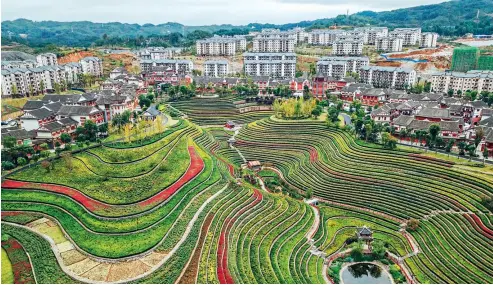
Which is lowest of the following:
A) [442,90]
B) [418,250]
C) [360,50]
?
[418,250]

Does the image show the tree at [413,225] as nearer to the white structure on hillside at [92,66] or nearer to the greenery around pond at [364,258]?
the greenery around pond at [364,258]

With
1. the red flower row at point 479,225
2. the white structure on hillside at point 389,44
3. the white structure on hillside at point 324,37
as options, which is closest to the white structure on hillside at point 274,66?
the white structure on hillside at point 389,44

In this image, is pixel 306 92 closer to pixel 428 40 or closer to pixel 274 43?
pixel 274 43

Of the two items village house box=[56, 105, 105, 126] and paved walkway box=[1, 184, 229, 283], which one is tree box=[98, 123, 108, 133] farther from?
paved walkway box=[1, 184, 229, 283]

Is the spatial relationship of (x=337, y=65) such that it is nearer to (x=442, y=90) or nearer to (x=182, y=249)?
(x=442, y=90)

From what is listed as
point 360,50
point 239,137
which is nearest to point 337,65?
point 360,50

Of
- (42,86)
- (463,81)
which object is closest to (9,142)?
(42,86)
